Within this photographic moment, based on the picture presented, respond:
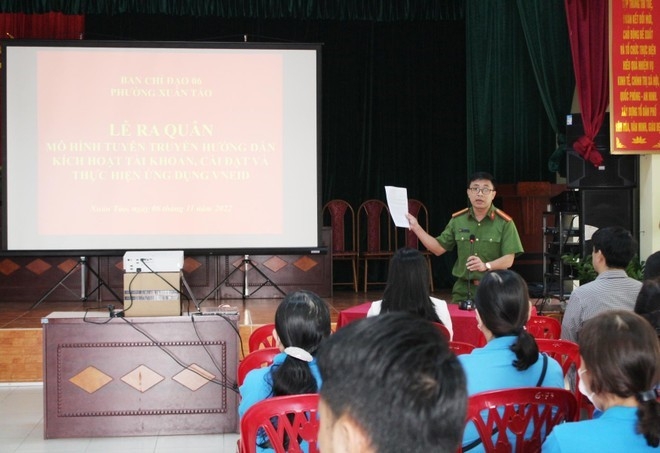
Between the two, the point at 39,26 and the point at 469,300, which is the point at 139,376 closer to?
the point at 469,300

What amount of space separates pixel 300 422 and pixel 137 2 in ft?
21.5

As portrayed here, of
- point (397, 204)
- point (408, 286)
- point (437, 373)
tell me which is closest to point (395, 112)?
point (397, 204)

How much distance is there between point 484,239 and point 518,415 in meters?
2.57

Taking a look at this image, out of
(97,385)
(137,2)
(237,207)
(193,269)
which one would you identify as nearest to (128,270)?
(97,385)

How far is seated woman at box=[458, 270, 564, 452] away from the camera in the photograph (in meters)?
2.25

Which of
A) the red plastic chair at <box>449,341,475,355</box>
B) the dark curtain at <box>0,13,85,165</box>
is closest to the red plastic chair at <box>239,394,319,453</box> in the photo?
the red plastic chair at <box>449,341,475,355</box>

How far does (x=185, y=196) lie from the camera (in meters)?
6.49

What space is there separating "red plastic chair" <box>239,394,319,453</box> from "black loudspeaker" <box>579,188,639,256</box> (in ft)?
15.6

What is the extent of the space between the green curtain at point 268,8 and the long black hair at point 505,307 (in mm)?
5953

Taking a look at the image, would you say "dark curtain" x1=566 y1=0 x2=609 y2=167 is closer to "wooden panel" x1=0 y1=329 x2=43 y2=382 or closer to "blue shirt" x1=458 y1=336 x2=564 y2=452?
"wooden panel" x1=0 y1=329 x2=43 y2=382

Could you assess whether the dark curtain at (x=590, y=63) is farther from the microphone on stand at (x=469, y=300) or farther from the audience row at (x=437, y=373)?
the audience row at (x=437, y=373)

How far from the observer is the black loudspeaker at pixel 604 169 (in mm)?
6305

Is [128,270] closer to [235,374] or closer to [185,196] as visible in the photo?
[235,374]

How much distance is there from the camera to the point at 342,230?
8.47 m
